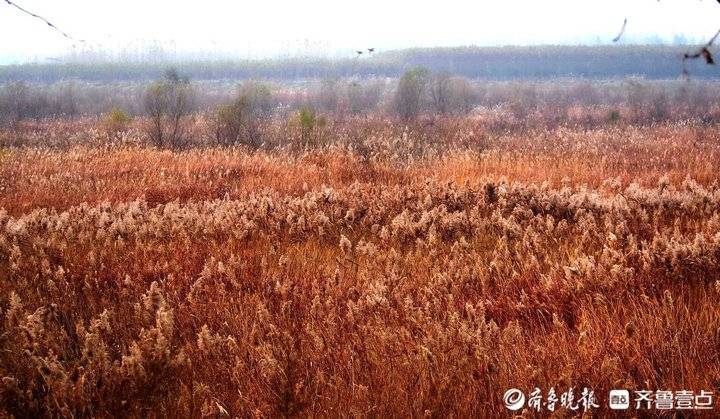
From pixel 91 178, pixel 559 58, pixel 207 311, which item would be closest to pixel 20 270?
pixel 207 311

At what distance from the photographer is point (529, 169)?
1087 centimetres

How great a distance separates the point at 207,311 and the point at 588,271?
247 centimetres

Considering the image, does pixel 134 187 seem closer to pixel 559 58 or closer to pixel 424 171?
pixel 424 171

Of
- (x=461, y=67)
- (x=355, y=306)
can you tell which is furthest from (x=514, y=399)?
(x=461, y=67)

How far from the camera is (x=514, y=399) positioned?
2.31 meters

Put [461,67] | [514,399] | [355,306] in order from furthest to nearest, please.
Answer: [461,67] < [355,306] < [514,399]

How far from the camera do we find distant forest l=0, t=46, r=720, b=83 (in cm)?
9556

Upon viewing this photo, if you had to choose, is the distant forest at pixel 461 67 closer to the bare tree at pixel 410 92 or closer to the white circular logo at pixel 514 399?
the bare tree at pixel 410 92

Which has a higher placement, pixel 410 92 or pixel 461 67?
pixel 461 67

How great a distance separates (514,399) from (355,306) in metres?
1.14

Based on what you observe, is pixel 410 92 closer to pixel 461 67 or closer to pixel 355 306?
pixel 355 306

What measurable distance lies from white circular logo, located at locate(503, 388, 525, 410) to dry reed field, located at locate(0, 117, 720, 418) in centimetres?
3

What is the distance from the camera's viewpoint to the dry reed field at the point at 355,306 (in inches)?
93.5

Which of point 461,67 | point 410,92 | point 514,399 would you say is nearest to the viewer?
point 514,399
